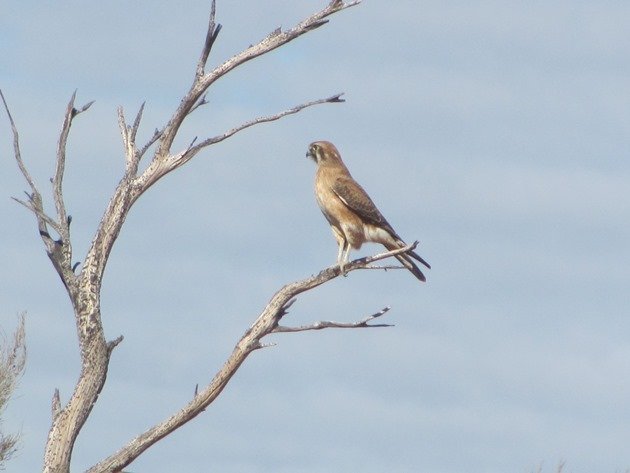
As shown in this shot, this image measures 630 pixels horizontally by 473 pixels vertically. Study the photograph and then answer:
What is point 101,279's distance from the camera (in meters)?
13.1

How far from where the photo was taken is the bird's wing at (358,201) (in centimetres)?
1513

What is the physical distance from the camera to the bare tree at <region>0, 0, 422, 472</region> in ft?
42.3

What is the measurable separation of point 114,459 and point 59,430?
1.58 feet

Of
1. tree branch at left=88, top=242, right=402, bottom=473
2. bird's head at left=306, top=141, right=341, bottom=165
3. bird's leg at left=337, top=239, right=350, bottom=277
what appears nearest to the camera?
tree branch at left=88, top=242, right=402, bottom=473

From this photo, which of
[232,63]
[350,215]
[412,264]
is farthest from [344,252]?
[232,63]

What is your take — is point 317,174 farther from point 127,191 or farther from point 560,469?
point 560,469

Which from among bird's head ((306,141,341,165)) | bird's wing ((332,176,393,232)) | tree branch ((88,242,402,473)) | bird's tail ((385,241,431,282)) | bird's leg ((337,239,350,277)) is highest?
bird's head ((306,141,341,165))

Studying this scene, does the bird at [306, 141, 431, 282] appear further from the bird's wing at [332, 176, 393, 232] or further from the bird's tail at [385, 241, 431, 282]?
the bird's tail at [385, 241, 431, 282]

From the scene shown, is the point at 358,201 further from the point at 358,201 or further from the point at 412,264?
the point at 412,264

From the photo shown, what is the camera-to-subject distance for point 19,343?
16.6 m

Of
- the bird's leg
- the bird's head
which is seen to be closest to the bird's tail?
the bird's leg

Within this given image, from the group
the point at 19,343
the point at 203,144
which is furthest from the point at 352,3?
the point at 19,343

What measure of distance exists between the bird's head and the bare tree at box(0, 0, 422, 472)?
8.41ft

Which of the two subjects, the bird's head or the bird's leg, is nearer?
the bird's leg
